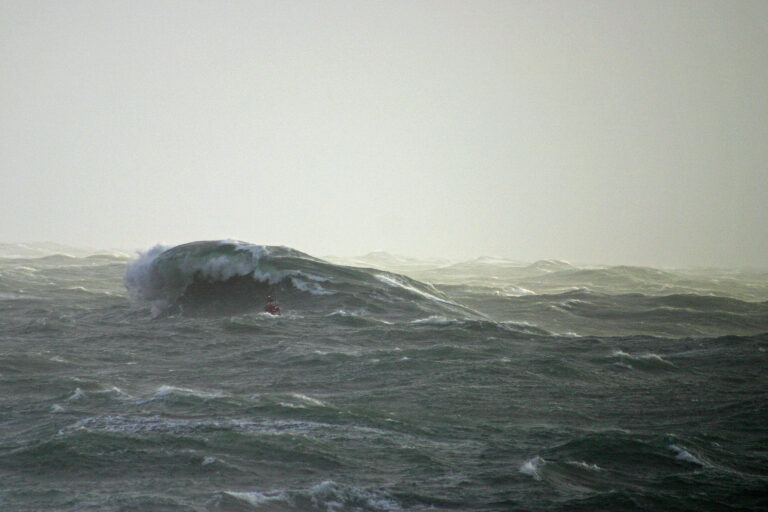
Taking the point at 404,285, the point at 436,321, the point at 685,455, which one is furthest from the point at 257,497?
the point at 404,285

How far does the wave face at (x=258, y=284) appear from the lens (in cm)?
4297

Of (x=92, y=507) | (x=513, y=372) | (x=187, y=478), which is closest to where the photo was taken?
(x=92, y=507)

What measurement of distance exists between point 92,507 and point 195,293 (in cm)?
3171

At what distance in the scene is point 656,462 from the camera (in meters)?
17.0

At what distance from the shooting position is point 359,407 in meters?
21.7

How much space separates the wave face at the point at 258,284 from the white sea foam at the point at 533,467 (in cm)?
2421

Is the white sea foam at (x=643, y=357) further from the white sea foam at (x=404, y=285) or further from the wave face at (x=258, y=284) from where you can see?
the white sea foam at (x=404, y=285)

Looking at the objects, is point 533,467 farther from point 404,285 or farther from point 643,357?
point 404,285

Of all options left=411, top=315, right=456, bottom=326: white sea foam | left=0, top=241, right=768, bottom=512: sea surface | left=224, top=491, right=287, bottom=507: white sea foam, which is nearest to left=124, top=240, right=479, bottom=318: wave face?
left=0, top=241, right=768, bottom=512: sea surface

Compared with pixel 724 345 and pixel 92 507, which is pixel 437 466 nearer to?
pixel 92 507

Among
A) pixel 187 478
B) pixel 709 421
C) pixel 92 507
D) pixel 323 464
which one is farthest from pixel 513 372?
pixel 92 507

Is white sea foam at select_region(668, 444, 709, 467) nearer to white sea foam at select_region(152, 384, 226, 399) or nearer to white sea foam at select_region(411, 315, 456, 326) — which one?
white sea foam at select_region(152, 384, 226, 399)

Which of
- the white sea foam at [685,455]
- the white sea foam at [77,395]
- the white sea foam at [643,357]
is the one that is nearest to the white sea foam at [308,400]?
the white sea foam at [77,395]

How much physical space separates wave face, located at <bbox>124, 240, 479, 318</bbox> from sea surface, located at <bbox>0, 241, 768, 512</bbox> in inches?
10.8
